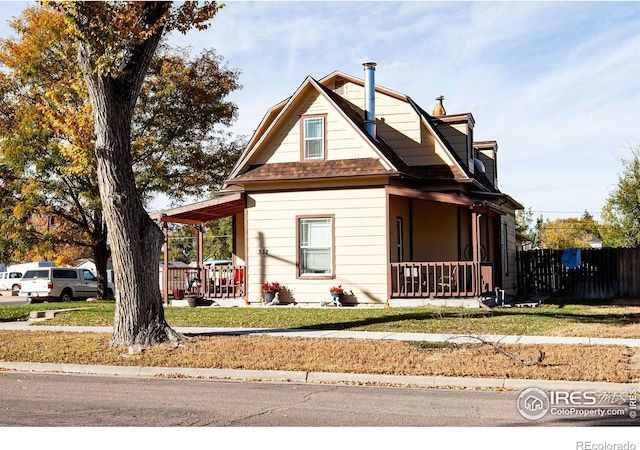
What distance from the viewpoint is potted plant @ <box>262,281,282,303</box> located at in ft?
73.1

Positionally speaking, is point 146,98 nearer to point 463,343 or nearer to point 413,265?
point 413,265

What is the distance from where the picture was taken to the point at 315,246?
22.5 metres

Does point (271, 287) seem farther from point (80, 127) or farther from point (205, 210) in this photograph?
point (80, 127)

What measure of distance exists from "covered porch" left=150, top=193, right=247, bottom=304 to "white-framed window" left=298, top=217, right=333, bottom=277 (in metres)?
2.13

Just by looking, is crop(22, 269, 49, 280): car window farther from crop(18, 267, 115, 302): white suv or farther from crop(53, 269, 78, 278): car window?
crop(53, 269, 78, 278): car window

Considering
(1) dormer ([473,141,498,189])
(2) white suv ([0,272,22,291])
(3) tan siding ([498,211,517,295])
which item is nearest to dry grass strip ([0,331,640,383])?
(3) tan siding ([498,211,517,295])

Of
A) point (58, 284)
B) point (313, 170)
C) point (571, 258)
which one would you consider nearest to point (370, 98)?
point (313, 170)

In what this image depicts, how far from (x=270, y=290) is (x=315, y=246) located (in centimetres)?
196

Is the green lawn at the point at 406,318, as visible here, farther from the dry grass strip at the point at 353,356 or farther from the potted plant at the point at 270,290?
the dry grass strip at the point at 353,356

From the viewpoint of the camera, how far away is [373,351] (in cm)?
1282

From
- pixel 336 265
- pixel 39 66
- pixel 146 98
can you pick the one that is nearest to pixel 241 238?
pixel 336 265

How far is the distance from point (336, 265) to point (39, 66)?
15701mm

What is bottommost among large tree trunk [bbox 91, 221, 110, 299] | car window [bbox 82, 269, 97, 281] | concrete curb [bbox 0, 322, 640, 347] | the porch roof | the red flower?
concrete curb [bbox 0, 322, 640, 347]

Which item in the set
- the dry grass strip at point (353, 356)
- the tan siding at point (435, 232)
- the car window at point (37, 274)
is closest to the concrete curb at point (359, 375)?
the dry grass strip at point (353, 356)
